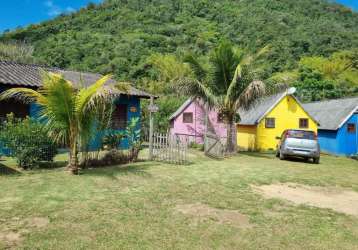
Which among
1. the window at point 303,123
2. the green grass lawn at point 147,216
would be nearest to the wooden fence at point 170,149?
the green grass lawn at point 147,216

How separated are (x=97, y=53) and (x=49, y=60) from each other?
579cm

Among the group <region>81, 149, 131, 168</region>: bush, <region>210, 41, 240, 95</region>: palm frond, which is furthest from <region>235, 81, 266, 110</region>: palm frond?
<region>81, 149, 131, 168</region>: bush

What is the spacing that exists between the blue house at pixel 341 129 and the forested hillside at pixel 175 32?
1399 cm

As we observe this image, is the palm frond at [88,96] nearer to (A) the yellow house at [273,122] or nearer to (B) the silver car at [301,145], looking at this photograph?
(B) the silver car at [301,145]

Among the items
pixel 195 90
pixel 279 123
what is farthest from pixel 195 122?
pixel 195 90

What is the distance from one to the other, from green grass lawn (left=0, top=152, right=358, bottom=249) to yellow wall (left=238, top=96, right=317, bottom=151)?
13088 millimetres

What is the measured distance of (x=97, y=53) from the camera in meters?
Answer: 40.7

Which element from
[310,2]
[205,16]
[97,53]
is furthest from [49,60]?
[310,2]

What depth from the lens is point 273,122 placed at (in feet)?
75.4

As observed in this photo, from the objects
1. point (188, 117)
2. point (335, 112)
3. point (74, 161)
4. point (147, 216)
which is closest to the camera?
point (147, 216)

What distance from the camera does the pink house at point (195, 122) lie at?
2406 centimetres

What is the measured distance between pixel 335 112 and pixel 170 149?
16694mm

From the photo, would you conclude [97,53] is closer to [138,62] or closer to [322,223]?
[138,62]

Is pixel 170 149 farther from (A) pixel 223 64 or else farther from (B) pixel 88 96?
(A) pixel 223 64
